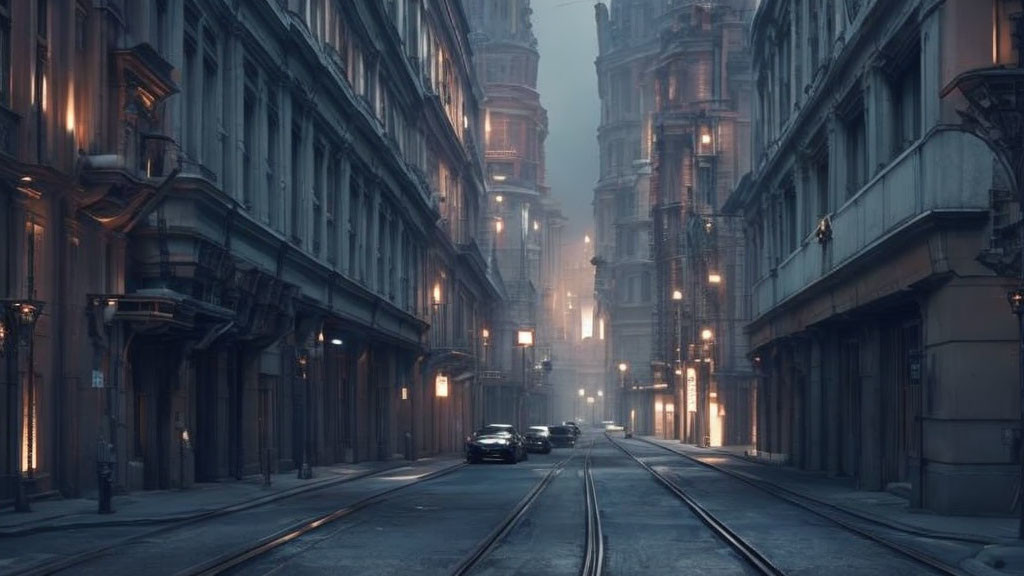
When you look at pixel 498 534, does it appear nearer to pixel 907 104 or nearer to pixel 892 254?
pixel 892 254

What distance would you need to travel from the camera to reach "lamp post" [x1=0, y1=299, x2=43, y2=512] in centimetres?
2441

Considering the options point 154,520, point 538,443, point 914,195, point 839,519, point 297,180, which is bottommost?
point 538,443

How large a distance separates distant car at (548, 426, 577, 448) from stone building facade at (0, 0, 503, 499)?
25.7m

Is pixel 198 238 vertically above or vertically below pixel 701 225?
below

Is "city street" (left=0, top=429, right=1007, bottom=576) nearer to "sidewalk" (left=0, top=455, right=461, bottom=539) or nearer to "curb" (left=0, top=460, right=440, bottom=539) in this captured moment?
"curb" (left=0, top=460, right=440, bottom=539)

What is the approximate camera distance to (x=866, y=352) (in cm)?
3750

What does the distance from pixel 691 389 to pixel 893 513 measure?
72174 millimetres

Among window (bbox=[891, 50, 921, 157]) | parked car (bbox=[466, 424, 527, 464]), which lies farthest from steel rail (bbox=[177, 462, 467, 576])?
parked car (bbox=[466, 424, 527, 464])

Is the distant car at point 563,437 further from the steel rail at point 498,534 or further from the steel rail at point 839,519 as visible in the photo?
the steel rail at point 498,534

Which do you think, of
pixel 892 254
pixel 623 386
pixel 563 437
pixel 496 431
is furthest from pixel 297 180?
pixel 623 386

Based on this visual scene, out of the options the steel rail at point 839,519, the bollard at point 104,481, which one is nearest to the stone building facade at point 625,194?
the steel rail at point 839,519

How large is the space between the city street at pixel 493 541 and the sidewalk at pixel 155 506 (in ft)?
0.85

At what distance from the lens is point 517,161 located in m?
164

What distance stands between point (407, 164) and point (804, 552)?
50.4 metres
